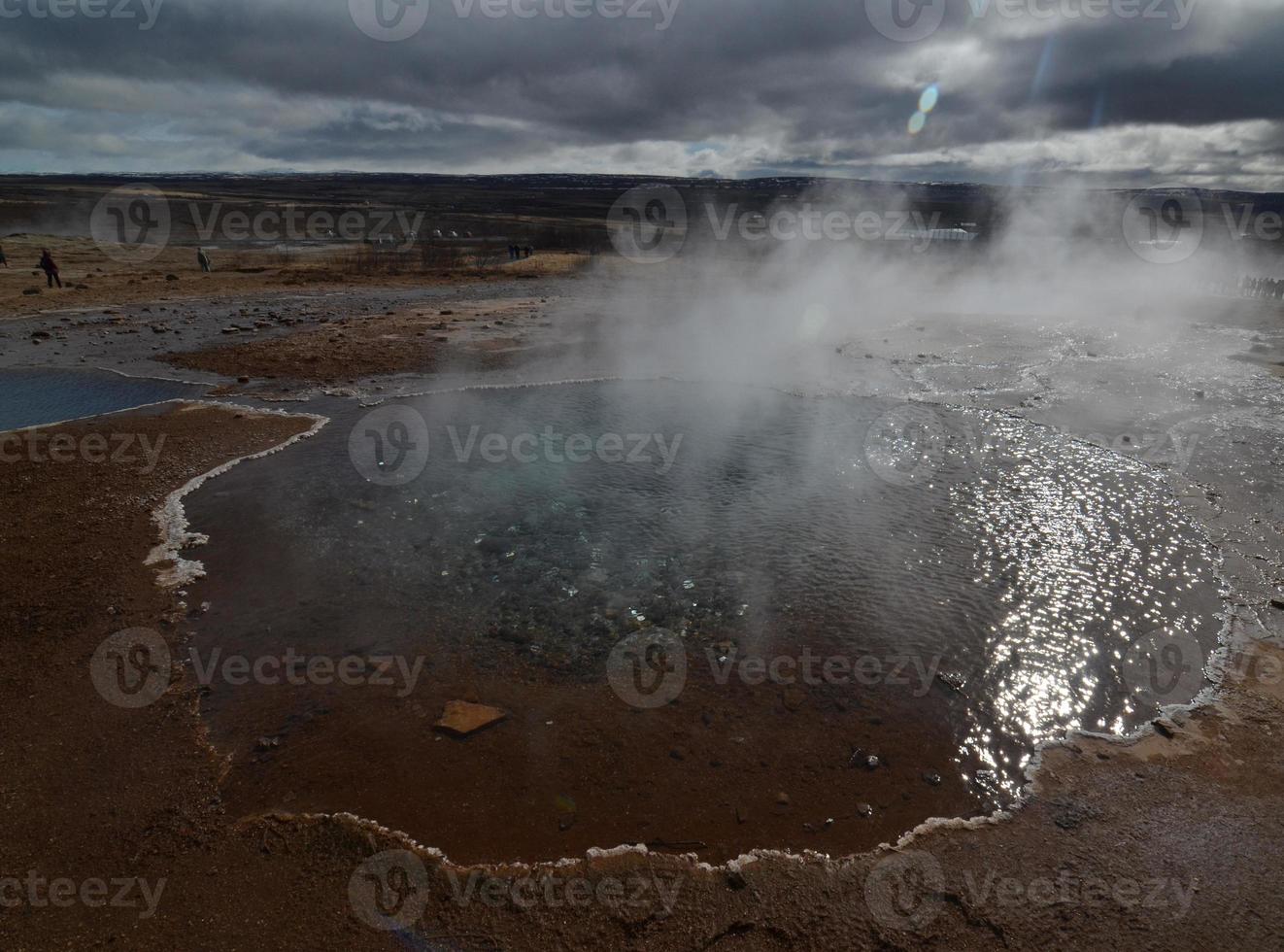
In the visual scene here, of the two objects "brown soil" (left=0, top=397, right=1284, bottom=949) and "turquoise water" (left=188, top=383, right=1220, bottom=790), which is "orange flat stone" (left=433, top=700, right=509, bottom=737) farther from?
"turquoise water" (left=188, top=383, right=1220, bottom=790)

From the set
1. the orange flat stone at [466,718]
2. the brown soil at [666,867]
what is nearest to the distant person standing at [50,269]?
the brown soil at [666,867]

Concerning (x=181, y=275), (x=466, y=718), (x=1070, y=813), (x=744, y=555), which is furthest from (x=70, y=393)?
(x=181, y=275)

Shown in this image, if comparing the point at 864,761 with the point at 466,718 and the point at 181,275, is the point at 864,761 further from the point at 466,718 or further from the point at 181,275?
the point at 181,275

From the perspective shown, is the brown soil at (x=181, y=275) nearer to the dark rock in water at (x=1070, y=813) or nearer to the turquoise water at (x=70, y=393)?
the turquoise water at (x=70, y=393)

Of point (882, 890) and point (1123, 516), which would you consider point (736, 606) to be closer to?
point (882, 890)

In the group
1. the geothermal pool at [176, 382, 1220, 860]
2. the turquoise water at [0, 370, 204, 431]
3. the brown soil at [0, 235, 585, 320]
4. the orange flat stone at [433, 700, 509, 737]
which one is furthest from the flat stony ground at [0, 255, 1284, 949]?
the brown soil at [0, 235, 585, 320]

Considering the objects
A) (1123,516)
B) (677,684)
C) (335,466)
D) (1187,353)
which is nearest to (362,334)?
(335,466)
